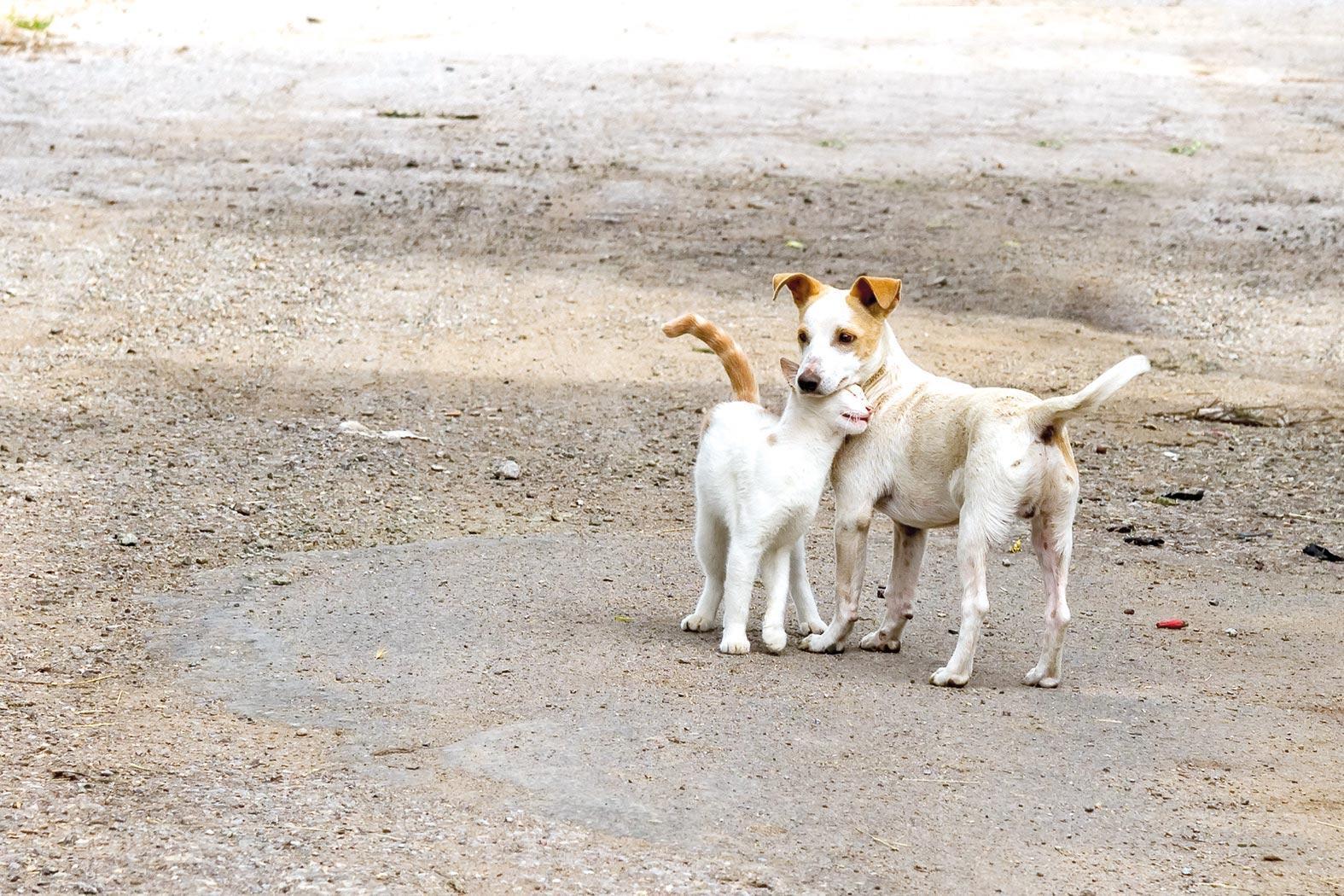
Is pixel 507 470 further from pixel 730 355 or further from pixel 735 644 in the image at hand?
pixel 735 644

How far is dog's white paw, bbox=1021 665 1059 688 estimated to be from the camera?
19.5ft

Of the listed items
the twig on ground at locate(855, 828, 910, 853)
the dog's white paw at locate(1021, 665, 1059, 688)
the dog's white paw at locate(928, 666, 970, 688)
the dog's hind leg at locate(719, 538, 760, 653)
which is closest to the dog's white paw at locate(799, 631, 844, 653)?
the dog's hind leg at locate(719, 538, 760, 653)

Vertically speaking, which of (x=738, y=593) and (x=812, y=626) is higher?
(x=738, y=593)

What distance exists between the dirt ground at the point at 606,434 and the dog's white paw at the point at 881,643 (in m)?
0.14

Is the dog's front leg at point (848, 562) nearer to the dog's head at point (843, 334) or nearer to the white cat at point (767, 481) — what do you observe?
the white cat at point (767, 481)

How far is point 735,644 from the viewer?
240 inches

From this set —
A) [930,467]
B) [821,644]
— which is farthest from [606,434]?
[930,467]

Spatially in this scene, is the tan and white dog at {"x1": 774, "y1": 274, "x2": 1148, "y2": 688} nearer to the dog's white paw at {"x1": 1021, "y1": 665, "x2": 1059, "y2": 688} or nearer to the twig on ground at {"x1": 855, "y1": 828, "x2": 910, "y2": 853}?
the dog's white paw at {"x1": 1021, "y1": 665, "x2": 1059, "y2": 688}

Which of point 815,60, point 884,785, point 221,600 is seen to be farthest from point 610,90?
point 884,785

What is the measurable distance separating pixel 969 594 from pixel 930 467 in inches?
20.1

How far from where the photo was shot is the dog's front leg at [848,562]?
20.1 feet

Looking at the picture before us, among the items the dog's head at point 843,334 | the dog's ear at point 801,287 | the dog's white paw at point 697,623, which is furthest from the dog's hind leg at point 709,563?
the dog's ear at point 801,287

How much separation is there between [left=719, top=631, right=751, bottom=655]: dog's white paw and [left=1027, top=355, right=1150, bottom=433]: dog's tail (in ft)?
4.41

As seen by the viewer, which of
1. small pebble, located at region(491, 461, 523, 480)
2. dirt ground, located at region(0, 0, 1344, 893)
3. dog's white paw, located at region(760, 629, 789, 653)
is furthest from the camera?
small pebble, located at region(491, 461, 523, 480)
